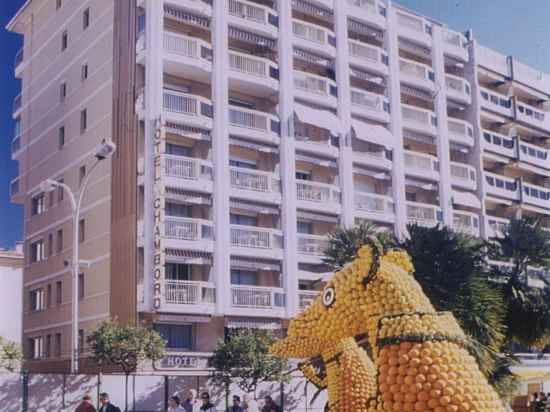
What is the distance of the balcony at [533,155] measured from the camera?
170 ft

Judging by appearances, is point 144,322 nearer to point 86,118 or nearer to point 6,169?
point 86,118

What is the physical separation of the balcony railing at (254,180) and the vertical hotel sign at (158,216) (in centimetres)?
341

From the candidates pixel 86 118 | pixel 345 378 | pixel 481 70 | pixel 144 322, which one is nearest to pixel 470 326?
pixel 345 378

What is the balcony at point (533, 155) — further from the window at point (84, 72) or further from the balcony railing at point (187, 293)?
the window at point (84, 72)

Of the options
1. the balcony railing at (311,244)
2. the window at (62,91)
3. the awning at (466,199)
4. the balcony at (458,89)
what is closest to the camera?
the balcony railing at (311,244)

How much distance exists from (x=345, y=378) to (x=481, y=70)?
40960 mm

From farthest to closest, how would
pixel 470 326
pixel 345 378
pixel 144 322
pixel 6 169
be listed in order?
pixel 6 169
pixel 144 322
pixel 470 326
pixel 345 378

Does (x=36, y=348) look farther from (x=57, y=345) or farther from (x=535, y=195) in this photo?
(x=535, y=195)

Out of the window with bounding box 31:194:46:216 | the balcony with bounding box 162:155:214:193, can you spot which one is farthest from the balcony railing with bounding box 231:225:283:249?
the window with bounding box 31:194:46:216

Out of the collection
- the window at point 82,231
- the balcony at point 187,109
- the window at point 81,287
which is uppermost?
the balcony at point 187,109

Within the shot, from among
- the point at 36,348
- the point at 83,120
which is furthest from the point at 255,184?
the point at 36,348

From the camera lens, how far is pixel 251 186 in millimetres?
Result: 36750

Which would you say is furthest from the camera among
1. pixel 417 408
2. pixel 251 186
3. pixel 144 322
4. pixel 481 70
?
pixel 481 70

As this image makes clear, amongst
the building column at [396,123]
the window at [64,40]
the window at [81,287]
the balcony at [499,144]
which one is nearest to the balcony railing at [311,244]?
the building column at [396,123]
